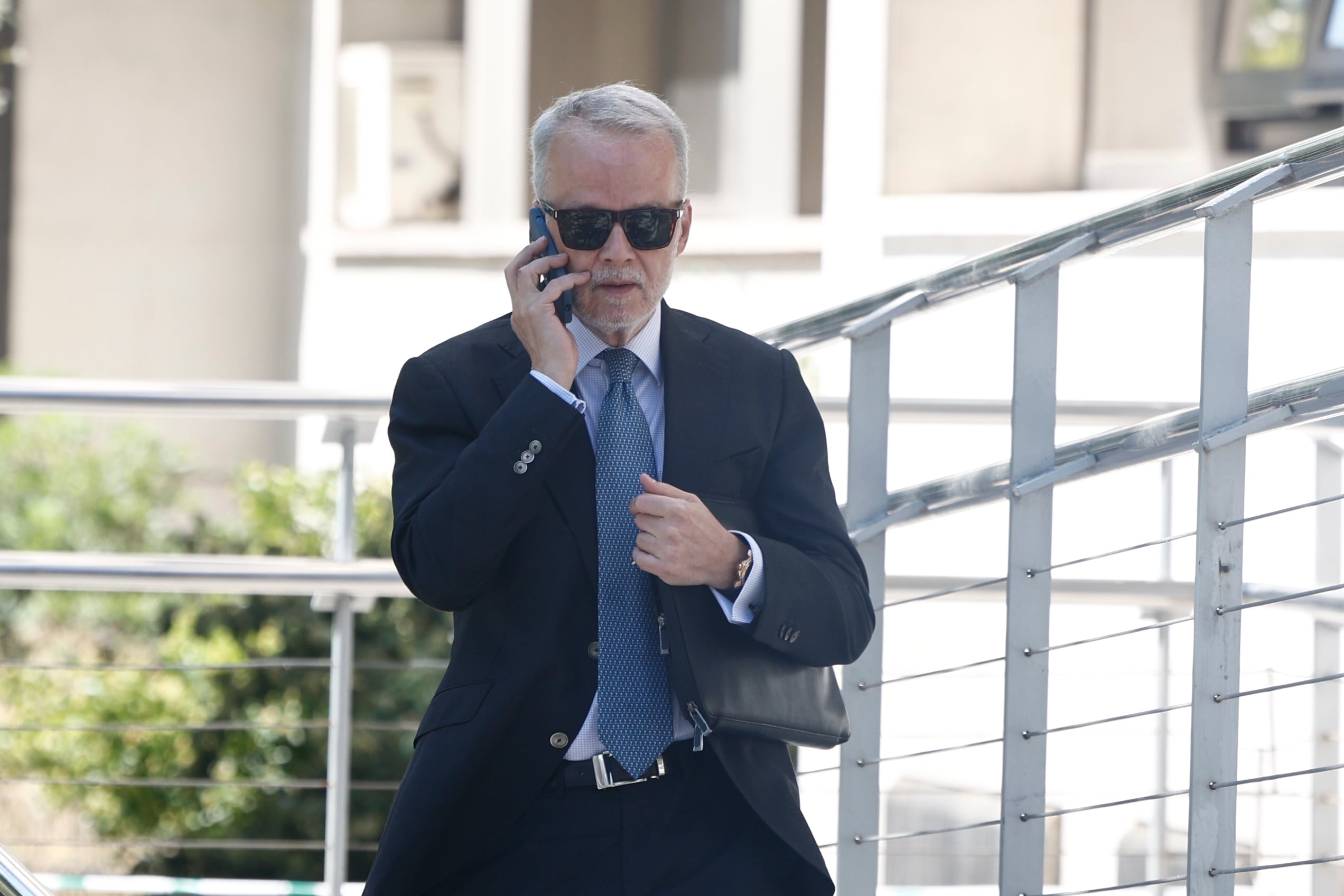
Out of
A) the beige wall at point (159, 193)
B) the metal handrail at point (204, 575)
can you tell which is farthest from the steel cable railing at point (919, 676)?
the beige wall at point (159, 193)

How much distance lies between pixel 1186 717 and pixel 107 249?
7.08 metres

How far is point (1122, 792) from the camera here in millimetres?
5605

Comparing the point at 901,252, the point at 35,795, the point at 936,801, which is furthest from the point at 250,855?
the point at 901,252

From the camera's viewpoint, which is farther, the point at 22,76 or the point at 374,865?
the point at 22,76

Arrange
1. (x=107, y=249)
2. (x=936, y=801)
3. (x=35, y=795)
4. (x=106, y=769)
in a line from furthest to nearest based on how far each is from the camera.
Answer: (x=107, y=249)
(x=35, y=795)
(x=106, y=769)
(x=936, y=801)

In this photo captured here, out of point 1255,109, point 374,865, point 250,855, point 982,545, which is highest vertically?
point 1255,109

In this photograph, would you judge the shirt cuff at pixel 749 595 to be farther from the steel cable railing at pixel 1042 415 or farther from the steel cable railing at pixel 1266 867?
the steel cable railing at pixel 1266 867

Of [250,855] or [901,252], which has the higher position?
[901,252]

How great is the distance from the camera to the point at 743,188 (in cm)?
782

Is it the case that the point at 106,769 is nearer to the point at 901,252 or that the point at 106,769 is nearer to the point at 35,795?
the point at 35,795

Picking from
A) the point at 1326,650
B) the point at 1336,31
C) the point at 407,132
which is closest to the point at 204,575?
the point at 1326,650

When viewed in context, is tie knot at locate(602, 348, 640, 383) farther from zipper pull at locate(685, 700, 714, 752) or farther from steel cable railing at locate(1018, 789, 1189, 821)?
steel cable railing at locate(1018, 789, 1189, 821)

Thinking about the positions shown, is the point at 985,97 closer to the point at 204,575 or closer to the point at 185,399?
the point at 185,399

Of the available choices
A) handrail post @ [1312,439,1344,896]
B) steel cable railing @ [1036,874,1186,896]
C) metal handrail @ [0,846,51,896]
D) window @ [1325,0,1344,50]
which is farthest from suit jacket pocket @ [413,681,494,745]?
window @ [1325,0,1344,50]
